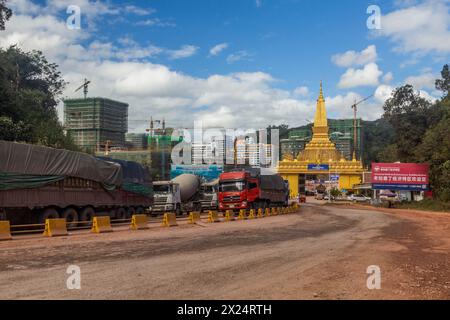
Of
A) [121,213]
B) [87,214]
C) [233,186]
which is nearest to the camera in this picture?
[87,214]

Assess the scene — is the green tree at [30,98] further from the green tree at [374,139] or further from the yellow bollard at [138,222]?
the green tree at [374,139]

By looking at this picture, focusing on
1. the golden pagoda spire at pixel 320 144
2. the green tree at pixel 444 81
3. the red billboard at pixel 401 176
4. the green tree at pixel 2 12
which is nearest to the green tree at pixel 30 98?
the green tree at pixel 2 12

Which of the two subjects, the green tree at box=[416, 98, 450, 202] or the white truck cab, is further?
the green tree at box=[416, 98, 450, 202]

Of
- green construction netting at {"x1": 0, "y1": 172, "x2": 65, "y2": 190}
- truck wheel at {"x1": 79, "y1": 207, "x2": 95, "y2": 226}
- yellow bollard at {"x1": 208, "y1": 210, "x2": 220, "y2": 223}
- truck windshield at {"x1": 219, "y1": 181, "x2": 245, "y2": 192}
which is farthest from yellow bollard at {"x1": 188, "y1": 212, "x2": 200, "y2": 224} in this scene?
truck windshield at {"x1": 219, "y1": 181, "x2": 245, "y2": 192}

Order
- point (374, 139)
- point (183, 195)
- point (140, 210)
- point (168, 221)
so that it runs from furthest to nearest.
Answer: point (374, 139), point (183, 195), point (140, 210), point (168, 221)

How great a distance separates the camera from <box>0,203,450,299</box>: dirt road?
8773 millimetres

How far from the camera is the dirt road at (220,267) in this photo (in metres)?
8.77

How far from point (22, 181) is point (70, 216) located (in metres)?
3.82

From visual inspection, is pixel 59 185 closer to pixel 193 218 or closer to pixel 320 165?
pixel 193 218

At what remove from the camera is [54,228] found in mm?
19219

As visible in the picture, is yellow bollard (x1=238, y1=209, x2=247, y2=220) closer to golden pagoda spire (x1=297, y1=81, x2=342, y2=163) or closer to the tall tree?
the tall tree

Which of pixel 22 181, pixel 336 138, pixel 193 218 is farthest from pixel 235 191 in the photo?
pixel 336 138
